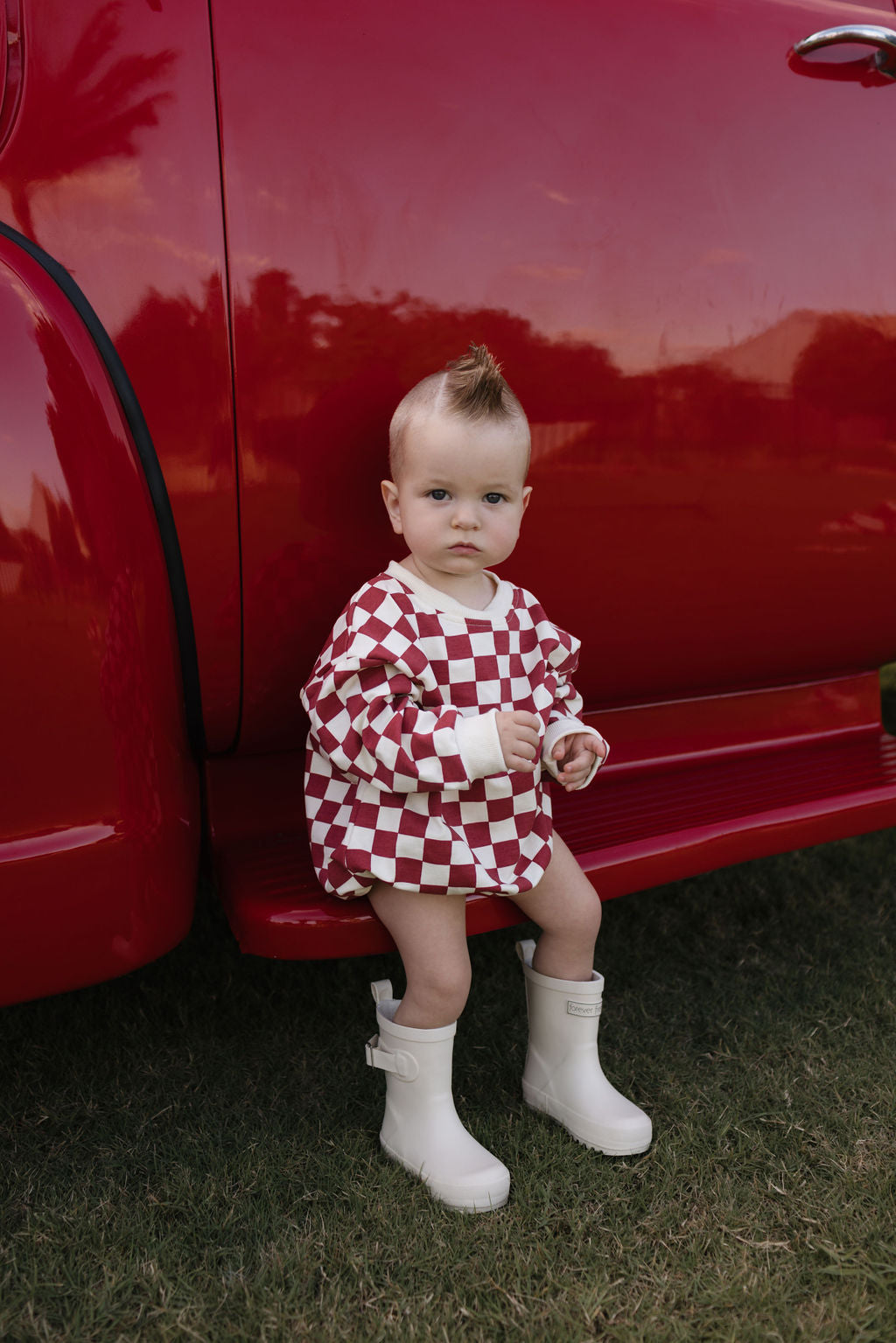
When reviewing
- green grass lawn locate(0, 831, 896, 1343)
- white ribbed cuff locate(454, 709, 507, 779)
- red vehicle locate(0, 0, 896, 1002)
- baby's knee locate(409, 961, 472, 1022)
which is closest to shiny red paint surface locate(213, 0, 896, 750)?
red vehicle locate(0, 0, 896, 1002)

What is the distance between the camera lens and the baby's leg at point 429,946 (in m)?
1.41

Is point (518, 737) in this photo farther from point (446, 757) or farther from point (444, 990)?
point (444, 990)

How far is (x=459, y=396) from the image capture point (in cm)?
135

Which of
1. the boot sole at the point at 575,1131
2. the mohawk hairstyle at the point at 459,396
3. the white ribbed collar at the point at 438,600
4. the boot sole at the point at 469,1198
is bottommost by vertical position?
the boot sole at the point at 575,1131

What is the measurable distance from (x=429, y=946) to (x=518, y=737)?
0.29 meters

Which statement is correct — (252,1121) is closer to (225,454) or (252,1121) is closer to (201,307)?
→ (225,454)

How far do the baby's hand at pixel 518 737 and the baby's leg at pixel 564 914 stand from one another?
223mm

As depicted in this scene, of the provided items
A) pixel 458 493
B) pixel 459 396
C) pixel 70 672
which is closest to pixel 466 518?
pixel 458 493

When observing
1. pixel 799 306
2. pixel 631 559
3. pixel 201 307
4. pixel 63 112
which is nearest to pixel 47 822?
pixel 201 307

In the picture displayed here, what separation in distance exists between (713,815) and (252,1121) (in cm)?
76

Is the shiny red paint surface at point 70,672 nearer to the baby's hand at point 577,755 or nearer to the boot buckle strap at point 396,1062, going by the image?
the boot buckle strap at point 396,1062

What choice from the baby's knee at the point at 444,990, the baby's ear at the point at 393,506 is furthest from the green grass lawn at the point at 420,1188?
the baby's ear at the point at 393,506

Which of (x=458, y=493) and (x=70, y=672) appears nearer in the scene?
(x=70, y=672)

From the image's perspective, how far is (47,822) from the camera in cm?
115
